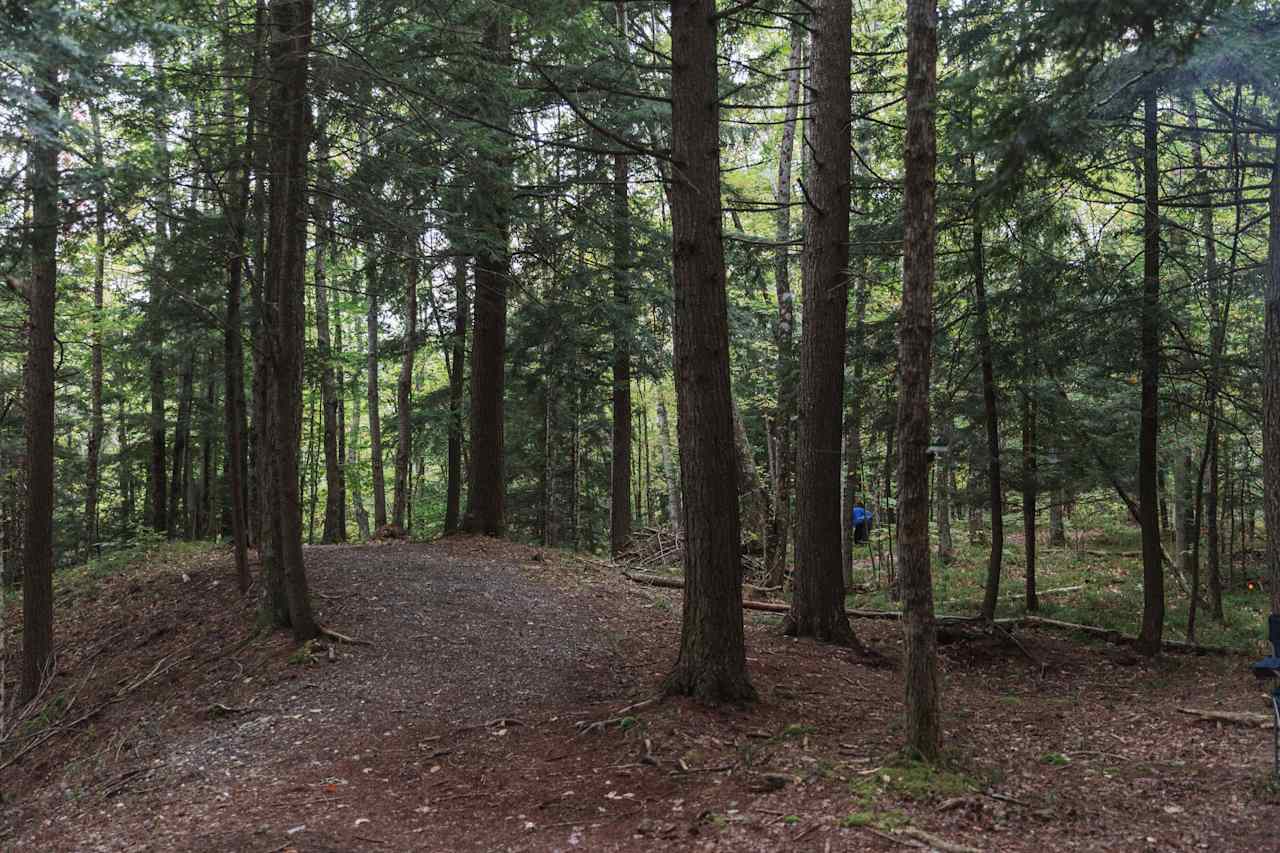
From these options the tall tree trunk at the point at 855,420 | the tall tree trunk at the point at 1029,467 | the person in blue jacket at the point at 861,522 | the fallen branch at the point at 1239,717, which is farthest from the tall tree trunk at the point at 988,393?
the person in blue jacket at the point at 861,522

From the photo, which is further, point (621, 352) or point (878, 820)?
point (621, 352)

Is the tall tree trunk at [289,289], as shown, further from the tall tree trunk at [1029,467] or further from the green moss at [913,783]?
the tall tree trunk at [1029,467]

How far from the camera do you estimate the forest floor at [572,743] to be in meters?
4.55

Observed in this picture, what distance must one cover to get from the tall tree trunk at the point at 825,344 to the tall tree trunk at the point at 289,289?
5.65 m

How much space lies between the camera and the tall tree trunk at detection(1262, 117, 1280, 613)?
6.65 metres

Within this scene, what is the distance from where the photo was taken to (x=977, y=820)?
436 centimetres

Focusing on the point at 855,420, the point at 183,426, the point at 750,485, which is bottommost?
the point at 750,485

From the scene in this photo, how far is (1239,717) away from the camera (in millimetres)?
6363

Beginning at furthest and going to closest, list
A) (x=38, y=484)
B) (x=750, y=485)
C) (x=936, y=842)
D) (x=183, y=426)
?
1. (x=183, y=426)
2. (x=750, y=485)
3. (x=38, y=484)
4. (x=936, y=842)

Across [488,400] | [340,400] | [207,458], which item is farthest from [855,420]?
[207,458]

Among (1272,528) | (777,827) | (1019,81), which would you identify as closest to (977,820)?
(777,827)

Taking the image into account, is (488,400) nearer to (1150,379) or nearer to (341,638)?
(341,638)

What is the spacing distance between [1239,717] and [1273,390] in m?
2.84

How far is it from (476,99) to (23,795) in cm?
878
